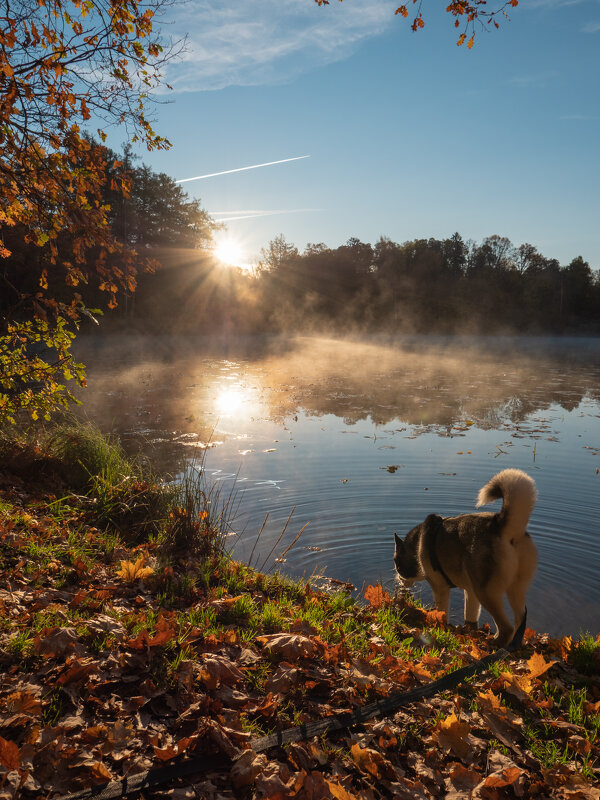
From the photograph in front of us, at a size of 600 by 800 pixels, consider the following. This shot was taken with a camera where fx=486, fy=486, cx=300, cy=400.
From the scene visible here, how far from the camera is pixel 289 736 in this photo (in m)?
2.86

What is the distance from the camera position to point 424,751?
2.94 meters

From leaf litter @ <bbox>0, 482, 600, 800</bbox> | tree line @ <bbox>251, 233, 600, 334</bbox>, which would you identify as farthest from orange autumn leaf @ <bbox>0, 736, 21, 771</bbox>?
tree line @ <bbox>251, 233, 600, 334</bbox>

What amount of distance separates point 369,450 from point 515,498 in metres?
7.70

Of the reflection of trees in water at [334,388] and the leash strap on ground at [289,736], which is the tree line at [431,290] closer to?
the reflection of trees in water at [334,388]

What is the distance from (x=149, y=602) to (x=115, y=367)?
972 inches

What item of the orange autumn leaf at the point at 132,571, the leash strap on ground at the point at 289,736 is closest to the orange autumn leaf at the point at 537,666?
the leash strap on ground at the point at 289,736

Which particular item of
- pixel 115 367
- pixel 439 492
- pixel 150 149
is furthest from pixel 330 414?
pixel 115 367

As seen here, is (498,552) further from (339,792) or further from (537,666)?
(339,792)

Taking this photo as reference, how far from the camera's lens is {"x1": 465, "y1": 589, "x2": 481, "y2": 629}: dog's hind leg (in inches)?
221

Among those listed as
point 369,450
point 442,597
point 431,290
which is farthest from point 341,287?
point 442,597

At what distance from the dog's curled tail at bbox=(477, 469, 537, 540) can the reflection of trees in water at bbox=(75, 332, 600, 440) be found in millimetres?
9506

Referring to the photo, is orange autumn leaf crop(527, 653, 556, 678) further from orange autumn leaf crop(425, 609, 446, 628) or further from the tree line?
the tree line

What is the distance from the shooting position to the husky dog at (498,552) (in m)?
4.55

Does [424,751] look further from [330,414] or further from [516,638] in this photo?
[330,414]
